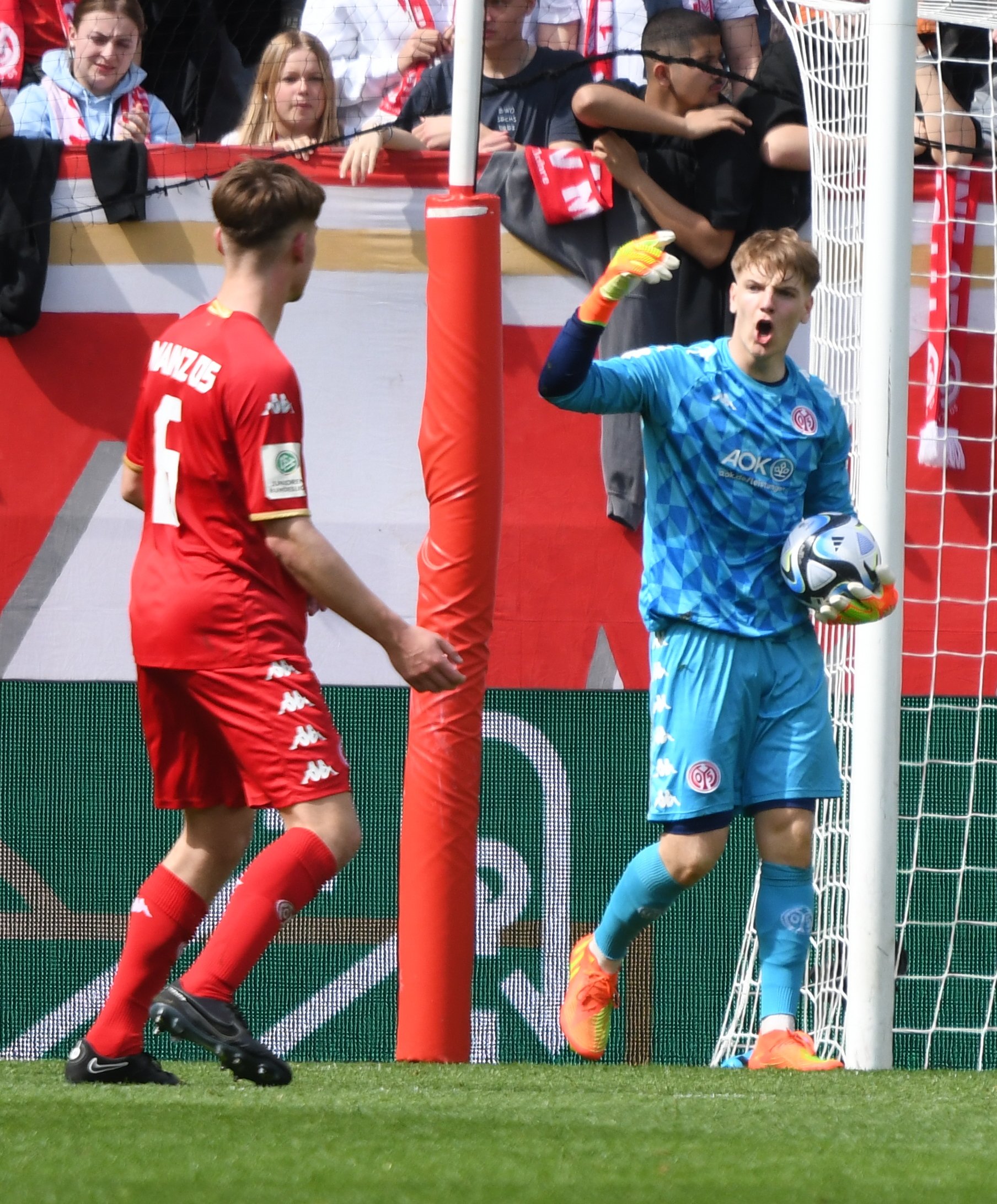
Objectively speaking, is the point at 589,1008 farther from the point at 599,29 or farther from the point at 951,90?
the point at 599,29

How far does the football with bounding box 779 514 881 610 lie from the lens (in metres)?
3.88

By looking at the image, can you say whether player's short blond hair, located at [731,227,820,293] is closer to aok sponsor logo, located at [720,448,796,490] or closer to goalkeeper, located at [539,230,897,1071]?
goalkeeper, located at [539,230,897,1071]

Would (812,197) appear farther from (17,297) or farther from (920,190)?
(17,297)

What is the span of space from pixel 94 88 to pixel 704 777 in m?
4.20

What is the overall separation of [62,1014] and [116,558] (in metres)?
1.96

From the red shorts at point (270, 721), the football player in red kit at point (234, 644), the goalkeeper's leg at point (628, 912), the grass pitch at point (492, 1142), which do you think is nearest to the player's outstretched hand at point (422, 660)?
the football player in red kit at point (234, 644)

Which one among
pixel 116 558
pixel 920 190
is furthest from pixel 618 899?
pixel 920 190

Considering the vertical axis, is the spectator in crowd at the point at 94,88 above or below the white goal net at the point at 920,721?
above

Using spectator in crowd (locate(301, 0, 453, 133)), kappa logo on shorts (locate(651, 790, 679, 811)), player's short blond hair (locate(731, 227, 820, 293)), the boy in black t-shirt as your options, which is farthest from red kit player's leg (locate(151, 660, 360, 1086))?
spectator in crowd (locate(301, 0, 453, 133))

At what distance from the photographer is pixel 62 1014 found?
209 inches

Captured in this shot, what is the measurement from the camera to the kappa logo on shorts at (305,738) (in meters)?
3.18

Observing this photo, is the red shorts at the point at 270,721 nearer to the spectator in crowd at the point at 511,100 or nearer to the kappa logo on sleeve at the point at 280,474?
the kappa logo on sleeve at the point at 280,474

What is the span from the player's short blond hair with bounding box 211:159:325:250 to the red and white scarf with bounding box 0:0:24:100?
13.1ft

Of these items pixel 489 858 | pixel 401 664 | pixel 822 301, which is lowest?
pixel 489 858
